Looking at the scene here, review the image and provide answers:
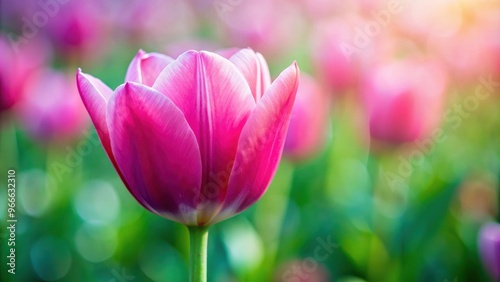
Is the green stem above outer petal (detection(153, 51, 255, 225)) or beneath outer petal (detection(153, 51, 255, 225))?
beneath

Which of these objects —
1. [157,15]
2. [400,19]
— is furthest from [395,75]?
[157,15]

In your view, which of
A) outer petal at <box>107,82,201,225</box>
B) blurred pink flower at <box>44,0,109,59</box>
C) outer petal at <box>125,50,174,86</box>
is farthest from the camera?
blurred pink flower at <box>44,0,109,59</box>

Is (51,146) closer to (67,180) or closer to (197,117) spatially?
(67,180)

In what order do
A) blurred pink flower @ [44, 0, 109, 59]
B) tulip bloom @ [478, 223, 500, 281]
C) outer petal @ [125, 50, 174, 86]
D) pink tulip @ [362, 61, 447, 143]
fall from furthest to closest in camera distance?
blurred pink flower @ [44, 0, 109, 59], pink tulip @ [362, 61, 447, 143], tulip bloom @ [478, 223, 500, 281], outer petal @ [125, 50, 174, 86]

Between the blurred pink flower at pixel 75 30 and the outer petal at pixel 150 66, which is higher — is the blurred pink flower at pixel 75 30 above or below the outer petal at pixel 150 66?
above

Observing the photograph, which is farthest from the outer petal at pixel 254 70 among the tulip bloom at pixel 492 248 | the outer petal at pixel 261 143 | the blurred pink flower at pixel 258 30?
the blurred pink flower at pixel 258 30

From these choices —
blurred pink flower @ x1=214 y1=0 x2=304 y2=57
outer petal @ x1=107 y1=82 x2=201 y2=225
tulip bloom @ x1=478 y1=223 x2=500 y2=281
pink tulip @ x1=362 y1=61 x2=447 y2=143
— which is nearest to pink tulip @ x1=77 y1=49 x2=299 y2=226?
outer petal @ x1=107 y1=82 x2=201 y2=225

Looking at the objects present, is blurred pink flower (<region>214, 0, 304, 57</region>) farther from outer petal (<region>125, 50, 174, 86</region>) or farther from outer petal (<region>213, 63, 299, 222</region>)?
outer petal (<region>213, 63, 299, 222</region>)

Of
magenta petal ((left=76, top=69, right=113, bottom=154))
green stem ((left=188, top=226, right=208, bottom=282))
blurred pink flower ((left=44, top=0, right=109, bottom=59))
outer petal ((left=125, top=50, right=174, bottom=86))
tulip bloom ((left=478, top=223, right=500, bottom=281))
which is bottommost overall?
tulip bloom ((left=478, top=223, right=500, bottom=281))

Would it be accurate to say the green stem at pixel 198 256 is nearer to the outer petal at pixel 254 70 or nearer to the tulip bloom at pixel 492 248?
the outer petal at pixel 254 70
